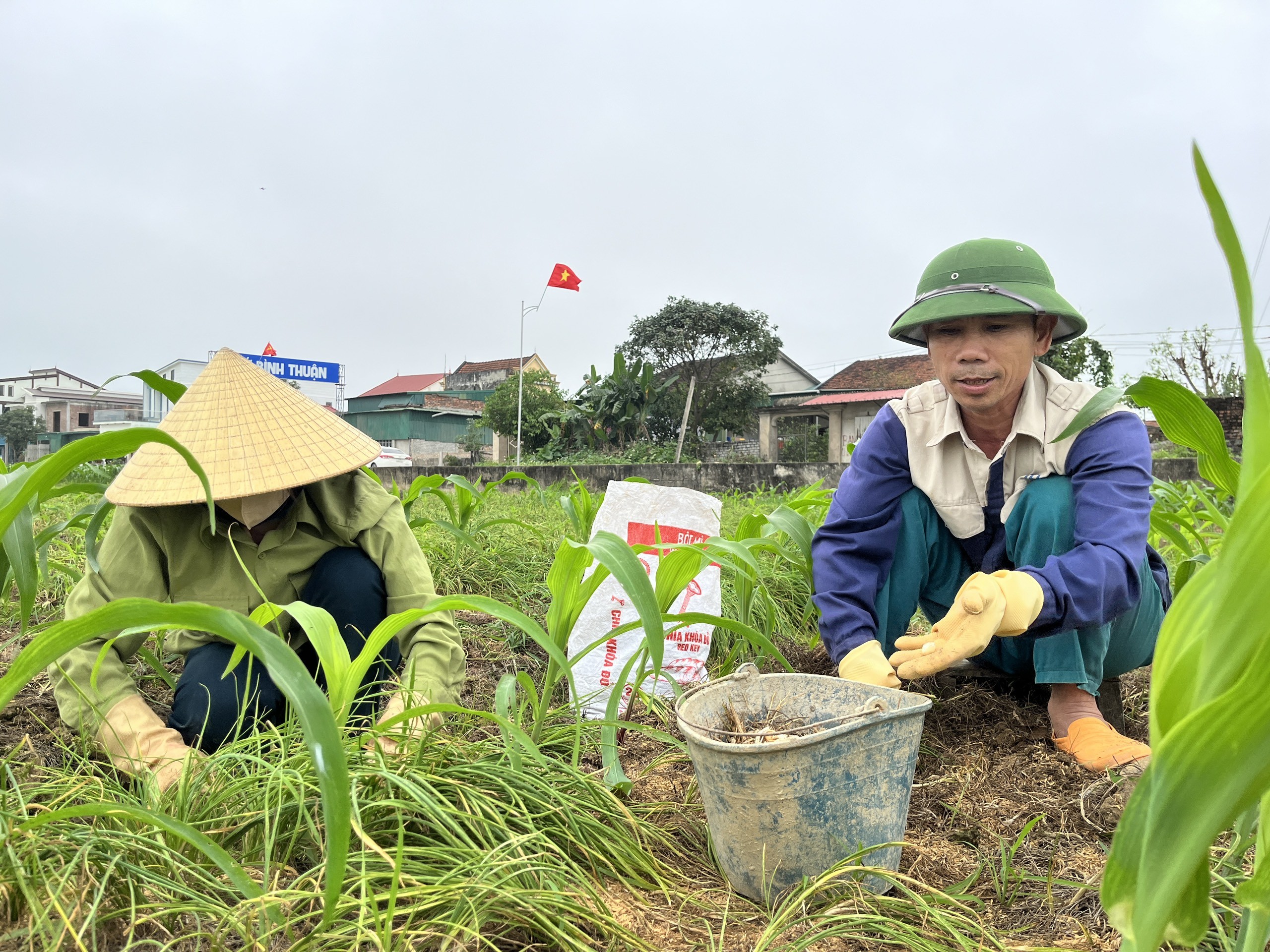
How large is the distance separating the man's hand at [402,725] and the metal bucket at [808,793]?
1.02ft

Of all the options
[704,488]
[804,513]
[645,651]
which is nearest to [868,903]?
[645,651]

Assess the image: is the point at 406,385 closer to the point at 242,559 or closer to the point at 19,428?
the point at 19,428

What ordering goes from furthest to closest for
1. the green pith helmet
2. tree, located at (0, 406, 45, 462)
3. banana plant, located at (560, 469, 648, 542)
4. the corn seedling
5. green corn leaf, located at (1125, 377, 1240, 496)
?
tree, located at (0, 406, 45, 462) → banana plant, located at (560, 469, 648, 542) → the corn seedling → the green pith helmet → green corn leaf, located at (1125, 377, 1240, 496)

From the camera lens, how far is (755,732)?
39.8 inches

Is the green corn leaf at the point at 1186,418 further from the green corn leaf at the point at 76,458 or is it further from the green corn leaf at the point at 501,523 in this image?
the green corn leaf at the point at 501,523

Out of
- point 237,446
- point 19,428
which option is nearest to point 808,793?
point 237,446

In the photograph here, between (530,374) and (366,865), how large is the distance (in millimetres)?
21358

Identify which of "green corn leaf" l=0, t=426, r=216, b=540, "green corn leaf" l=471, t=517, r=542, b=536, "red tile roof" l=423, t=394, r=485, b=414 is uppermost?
"red tile roof" l=423, t=394, r=485, b=414

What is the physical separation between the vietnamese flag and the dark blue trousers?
8785mm

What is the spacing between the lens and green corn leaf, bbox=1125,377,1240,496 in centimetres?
63

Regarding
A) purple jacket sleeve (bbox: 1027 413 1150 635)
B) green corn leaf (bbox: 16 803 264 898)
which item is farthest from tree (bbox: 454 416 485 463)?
green corn leaf (bbox: 16 803 264 898)

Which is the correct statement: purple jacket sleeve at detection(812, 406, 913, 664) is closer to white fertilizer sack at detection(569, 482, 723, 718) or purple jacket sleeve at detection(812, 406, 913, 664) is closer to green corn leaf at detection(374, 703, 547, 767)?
white fertilizer sack at detection(569, 482, 723, 718)

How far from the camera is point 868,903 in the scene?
878mm

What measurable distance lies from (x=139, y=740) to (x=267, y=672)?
22cm
